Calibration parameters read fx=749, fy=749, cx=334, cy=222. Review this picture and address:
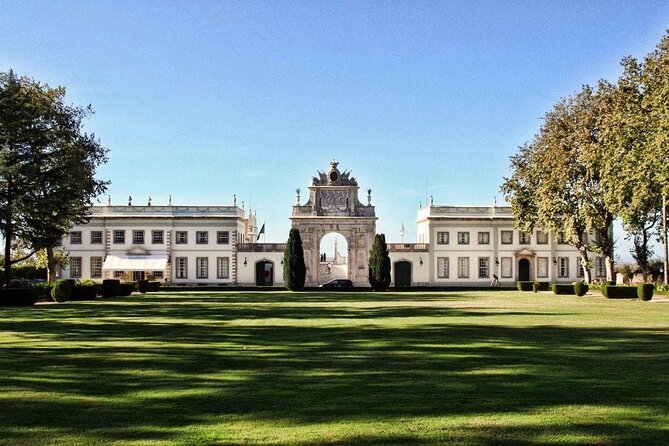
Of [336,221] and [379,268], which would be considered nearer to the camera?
[379,268]

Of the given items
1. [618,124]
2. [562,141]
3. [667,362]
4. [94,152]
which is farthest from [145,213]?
[667,362]

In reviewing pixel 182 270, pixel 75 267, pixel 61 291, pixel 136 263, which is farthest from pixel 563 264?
pixel 61 291

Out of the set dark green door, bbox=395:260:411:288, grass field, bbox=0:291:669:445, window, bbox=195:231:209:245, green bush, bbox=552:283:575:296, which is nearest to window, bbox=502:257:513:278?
dark green door, bbox=395:260:411:288

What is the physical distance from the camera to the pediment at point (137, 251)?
6875 centimetres

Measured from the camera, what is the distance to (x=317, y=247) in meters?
67.2

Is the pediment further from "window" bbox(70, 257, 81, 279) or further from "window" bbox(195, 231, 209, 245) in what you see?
"window" bbox(70, 257, 81, 279)

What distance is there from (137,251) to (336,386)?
6113 cm

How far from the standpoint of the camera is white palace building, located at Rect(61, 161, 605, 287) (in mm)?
67562

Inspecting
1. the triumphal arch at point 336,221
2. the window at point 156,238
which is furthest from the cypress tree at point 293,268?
the window at point 156,238

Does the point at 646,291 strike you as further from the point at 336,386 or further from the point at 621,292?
the point at 336,386

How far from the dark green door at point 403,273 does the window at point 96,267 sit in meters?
27.5

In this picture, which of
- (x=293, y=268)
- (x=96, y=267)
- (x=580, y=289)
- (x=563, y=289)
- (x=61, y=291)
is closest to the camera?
(x=61, y=291)

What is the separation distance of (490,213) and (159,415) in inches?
2560

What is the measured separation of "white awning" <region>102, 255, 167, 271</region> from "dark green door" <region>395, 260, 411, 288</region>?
21.5m
